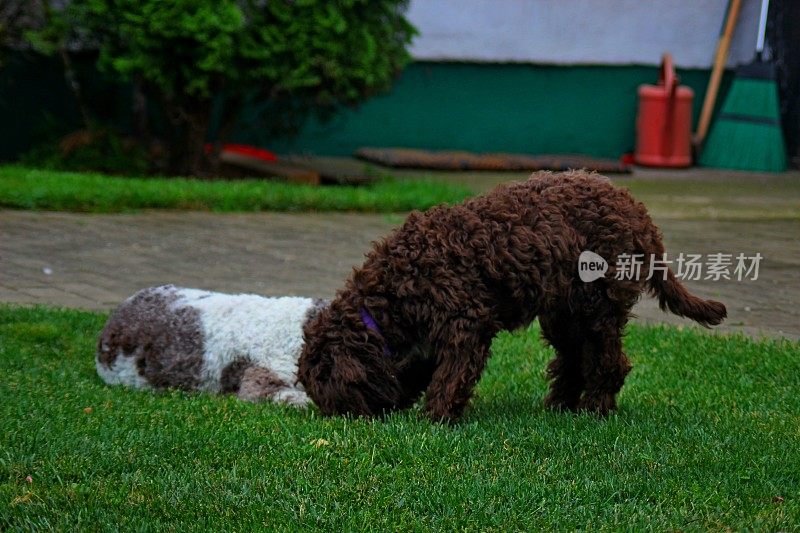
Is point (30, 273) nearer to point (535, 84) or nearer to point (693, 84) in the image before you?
point (535, 84)

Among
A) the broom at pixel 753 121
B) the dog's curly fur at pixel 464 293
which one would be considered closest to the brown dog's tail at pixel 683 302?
the dog's curly fur at pixel 464 293

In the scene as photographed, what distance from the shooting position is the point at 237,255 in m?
8.12

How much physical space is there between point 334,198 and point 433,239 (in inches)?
237

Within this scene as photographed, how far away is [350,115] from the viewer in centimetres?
1402

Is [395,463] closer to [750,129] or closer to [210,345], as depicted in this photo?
[210,345]

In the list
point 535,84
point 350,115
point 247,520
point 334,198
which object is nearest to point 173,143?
point 334,198

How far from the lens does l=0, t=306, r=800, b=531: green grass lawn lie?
3357 mm

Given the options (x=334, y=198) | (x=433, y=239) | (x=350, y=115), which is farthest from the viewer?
(x=350, y=115)

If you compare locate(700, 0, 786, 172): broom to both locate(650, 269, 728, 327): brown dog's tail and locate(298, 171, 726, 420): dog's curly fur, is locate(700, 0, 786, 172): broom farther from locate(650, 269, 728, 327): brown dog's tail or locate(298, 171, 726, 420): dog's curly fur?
locate(298, 171, 726, 420): dog's curly fur

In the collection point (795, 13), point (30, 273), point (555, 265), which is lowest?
point (30, 273)

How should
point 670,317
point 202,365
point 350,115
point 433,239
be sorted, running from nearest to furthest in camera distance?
point 433,239, point 202,365, point 670,317, point 350,115

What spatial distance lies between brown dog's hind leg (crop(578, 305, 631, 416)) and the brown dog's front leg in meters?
0.51

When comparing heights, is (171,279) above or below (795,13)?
below

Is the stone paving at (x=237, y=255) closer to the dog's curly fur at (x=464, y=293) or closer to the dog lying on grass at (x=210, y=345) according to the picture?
the dog lying on grass at (x=210, y=345)
